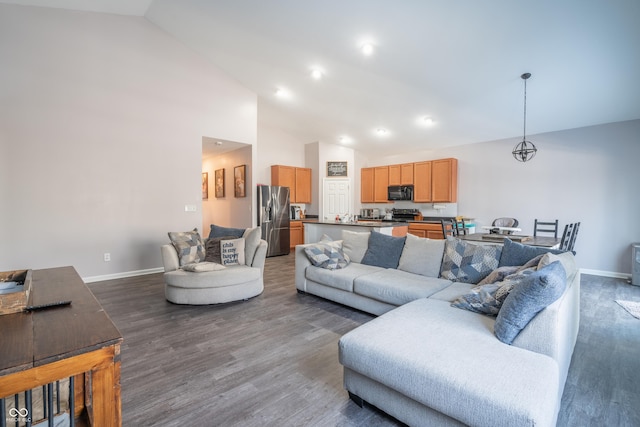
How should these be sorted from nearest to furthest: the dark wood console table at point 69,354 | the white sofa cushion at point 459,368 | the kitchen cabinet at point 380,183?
the dark wood console table at point 69,354 → the white sofa cushion at point 459,368 → the kitchen cabinet at point 380,183

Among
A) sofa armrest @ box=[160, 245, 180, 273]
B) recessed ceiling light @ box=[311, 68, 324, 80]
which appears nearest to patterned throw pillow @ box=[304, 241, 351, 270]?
sofa armrest @ box=[160, 245, 180, 273]

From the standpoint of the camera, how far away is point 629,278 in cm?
485

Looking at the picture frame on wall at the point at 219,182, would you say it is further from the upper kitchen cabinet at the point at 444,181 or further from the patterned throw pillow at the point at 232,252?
the upper kitchen cabinet at the point at 444,181

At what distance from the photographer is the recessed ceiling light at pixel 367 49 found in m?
3.88

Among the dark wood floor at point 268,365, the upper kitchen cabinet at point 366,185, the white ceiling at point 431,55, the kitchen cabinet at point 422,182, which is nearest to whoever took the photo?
the dark wood floor at point 268,365

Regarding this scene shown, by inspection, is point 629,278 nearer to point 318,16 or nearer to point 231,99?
point 318,16

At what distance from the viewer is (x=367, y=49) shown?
395 cm

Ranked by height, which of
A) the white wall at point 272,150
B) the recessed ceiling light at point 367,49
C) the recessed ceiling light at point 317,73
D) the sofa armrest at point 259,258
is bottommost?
the sofa armrest at point 259,258

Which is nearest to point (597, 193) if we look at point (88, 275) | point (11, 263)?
point (88, 275)

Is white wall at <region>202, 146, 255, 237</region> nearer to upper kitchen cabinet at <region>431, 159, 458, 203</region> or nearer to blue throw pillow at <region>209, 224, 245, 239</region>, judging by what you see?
blue throw pillow at <region>209, 224, 245, 239</region>

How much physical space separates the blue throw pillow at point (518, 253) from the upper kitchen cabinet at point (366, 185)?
18.6 ft

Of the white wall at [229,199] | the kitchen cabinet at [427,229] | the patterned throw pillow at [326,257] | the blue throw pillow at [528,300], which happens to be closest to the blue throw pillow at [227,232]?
the patterned throw pillow at [326,257]

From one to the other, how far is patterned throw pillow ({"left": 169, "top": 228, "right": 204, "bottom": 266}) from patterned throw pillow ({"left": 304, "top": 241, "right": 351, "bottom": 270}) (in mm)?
1456

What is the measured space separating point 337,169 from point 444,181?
287 centimetres
